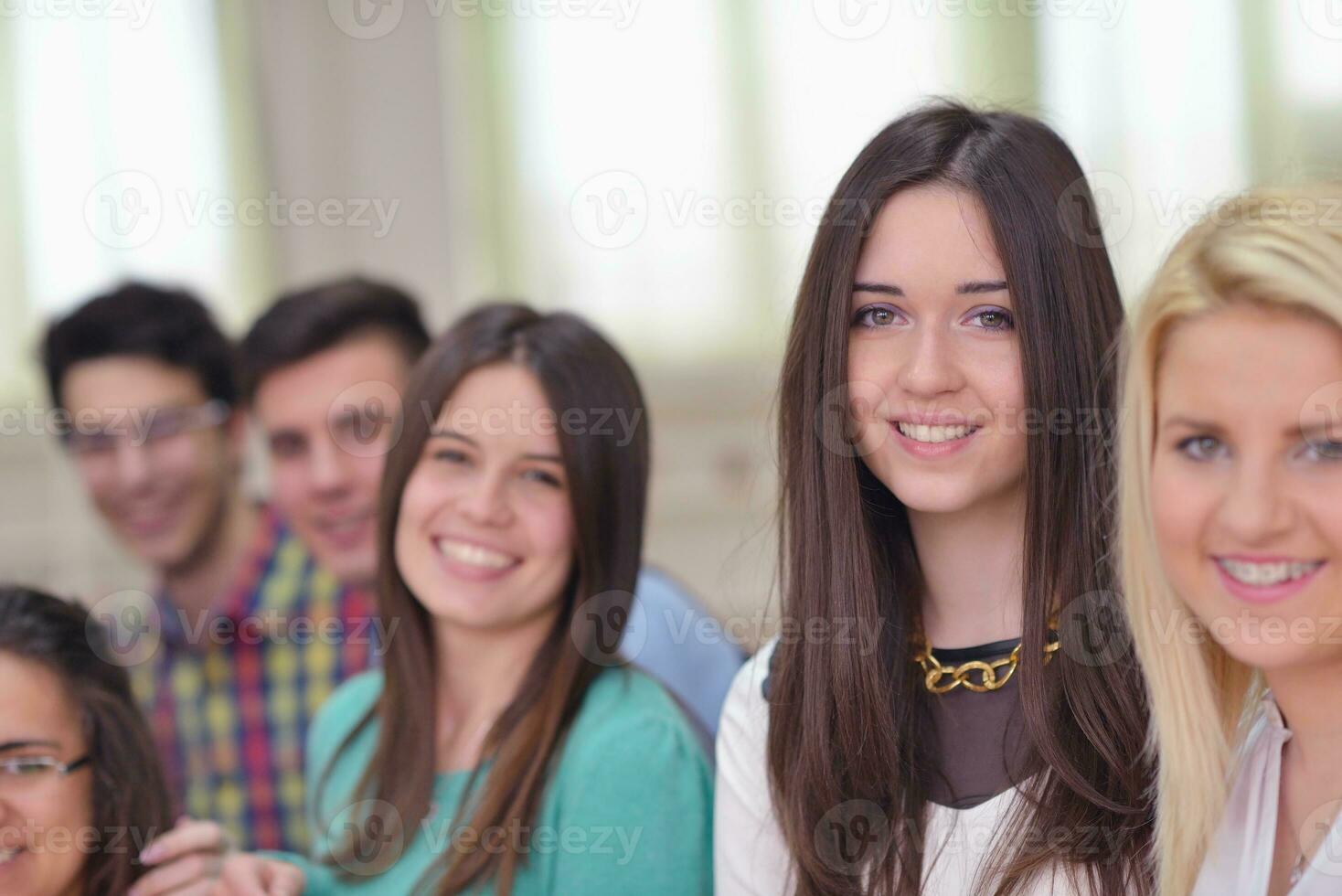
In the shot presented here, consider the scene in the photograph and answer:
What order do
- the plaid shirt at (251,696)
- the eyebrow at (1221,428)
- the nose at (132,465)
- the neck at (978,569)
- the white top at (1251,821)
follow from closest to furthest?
the eyebrow at (1221,428), the white top at (1251,821), the neck at (978,569), the plaid shirt at (251,696), the nose at (132,465)

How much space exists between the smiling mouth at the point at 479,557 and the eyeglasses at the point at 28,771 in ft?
1.61

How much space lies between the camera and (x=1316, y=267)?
102 centimetres

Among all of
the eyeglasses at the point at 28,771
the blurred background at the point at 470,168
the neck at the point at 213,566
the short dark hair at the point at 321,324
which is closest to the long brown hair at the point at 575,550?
the eyeglasses at the point at 28,771

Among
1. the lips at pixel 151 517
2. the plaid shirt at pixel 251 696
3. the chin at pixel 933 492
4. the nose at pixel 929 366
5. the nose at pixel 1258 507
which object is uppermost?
the nose at pixel 929 366

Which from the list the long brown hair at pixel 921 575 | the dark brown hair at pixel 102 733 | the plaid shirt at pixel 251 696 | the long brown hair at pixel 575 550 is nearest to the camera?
the long brown hair at pixel 921 575

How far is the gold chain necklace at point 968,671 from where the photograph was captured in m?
1.36

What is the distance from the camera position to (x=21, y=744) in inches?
56.9

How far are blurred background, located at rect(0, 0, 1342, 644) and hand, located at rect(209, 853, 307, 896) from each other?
189 cm

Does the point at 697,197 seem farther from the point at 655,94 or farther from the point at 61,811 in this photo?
the point at 61,811

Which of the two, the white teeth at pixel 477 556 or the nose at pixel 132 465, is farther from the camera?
the nose at pixel 132 465

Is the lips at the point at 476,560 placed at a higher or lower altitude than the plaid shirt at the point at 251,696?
higher

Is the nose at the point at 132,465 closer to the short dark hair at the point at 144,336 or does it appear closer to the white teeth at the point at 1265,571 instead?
the short dark hair at the point at 144,336

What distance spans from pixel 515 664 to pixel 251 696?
888 mm

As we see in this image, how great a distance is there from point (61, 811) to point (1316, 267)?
1.33 meters
